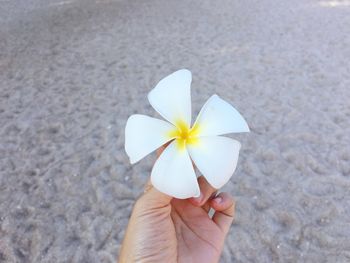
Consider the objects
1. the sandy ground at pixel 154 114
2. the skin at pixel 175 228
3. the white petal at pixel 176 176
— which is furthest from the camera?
the sandy ground at pixel 154 114

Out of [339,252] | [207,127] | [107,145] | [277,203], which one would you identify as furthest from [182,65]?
[207,127]

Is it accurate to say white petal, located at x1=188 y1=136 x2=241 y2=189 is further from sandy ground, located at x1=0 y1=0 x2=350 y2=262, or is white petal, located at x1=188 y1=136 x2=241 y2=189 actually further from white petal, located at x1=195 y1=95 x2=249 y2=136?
sandy ground, located at x1=0 y1=0 x2=350 y2=262

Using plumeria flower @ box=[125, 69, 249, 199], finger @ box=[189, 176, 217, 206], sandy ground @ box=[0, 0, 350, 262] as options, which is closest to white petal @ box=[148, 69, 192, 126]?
plumeria flower @ box=[125, 69, 249, 199]

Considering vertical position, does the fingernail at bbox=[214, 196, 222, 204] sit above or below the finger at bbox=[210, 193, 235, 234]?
above

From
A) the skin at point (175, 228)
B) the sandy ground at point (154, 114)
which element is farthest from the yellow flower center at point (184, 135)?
the sandy ground at point (154, 114)

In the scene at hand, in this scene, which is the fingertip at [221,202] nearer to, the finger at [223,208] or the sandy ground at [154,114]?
the finger at [223,208]

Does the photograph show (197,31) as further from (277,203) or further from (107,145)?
(277,203)
